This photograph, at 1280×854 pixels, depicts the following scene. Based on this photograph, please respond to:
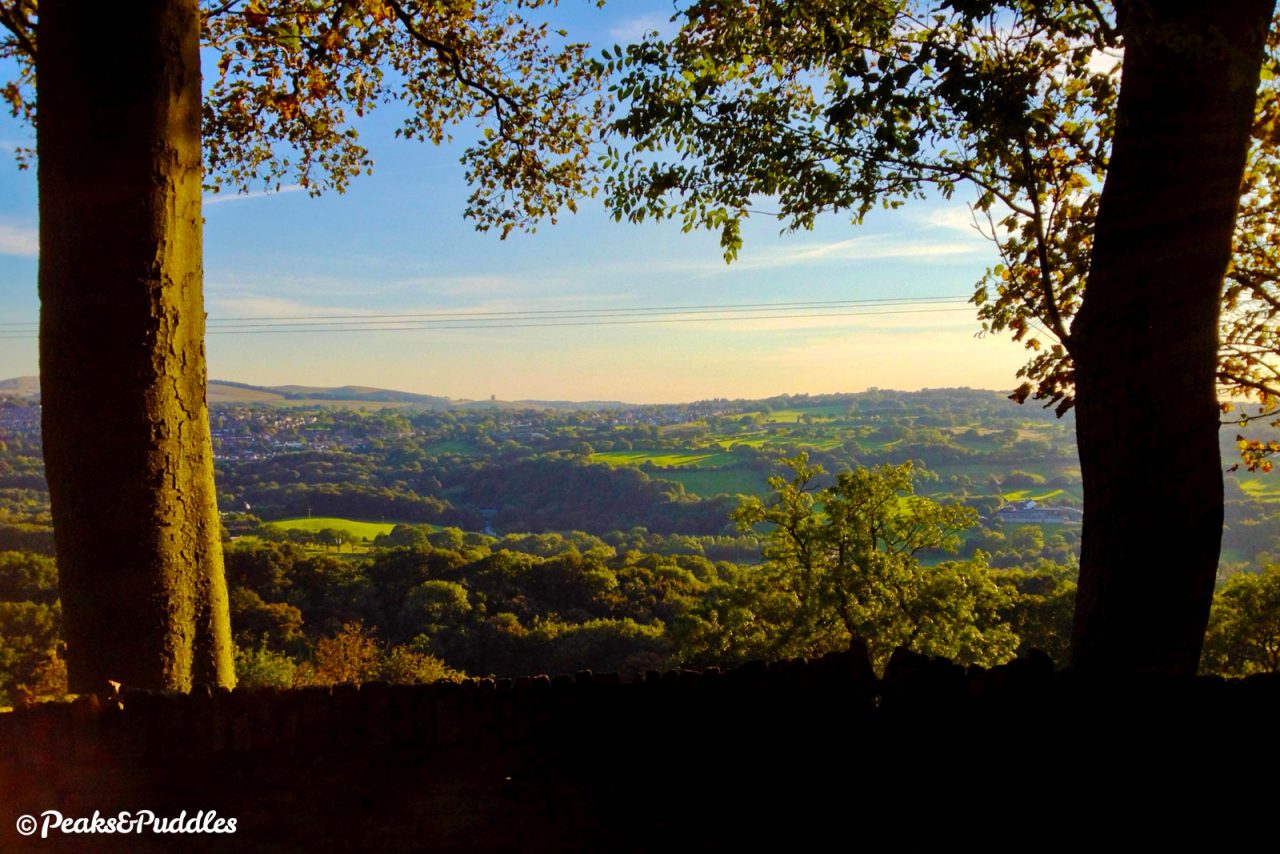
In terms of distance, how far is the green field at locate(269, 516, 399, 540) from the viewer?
58.5 metres

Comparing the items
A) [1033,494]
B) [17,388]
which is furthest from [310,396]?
[1033,494]

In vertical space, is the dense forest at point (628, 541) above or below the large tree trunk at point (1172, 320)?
below

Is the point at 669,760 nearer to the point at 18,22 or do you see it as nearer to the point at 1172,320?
the point at 1172,320

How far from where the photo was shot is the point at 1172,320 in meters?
Answer: 3.56

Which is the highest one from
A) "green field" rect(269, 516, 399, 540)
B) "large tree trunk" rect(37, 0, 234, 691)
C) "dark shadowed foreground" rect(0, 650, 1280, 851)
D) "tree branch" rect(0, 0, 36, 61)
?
"tree branch" rect(0, 0, 36, 61)

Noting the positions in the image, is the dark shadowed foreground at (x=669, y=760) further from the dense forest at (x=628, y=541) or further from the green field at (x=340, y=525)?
the green field at (x=340, y=525)

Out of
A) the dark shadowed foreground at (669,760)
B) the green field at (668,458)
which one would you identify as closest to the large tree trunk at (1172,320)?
the dark shadowed foreground at (669,760)

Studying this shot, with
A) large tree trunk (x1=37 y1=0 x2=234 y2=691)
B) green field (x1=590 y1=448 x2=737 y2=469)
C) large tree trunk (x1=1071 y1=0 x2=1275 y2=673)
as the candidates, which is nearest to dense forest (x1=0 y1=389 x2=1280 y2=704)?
large tree trunk (x1=1071 y1=0 x2=1275 y2=673)

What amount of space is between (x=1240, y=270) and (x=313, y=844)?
27.7 ft

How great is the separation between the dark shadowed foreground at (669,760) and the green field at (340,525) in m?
58.9

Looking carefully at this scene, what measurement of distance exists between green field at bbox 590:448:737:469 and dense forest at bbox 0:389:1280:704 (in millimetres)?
568

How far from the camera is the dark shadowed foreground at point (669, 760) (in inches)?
96.0

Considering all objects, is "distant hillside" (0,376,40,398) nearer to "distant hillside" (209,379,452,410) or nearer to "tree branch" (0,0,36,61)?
"distant hillside" (209,379,452,410)

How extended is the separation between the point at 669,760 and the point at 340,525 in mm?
64711
